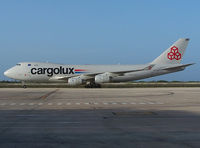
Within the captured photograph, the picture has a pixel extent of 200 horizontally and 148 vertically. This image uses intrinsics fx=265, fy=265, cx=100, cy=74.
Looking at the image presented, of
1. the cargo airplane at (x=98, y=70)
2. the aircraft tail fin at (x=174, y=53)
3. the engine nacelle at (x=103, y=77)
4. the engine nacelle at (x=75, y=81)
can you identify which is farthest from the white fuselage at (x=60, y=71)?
the engine nacelle at (x=75, y=81)

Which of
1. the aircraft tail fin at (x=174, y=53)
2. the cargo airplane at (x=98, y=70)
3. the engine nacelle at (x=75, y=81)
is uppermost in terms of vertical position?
the aircraft tail fin at (x=174, y=53)

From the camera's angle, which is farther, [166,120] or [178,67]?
[178,67]

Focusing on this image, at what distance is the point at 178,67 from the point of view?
4225 centimetres

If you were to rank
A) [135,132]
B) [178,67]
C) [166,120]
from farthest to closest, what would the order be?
1. [178,67]
2. [166,120]
3. [135,132]

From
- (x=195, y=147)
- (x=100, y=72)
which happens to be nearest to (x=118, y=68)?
(x=100, y=72)

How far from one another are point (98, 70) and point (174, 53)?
42.6 feet

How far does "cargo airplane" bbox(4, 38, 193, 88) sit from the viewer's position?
1629 inches

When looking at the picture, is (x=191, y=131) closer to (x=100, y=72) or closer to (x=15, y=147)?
(x=15, y=147)

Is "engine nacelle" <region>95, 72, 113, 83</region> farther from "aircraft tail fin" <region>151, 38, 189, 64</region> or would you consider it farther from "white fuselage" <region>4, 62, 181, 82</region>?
"aircraft tail fin" <region>151, 38, 189, 64</region>

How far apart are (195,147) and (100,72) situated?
1429 inches

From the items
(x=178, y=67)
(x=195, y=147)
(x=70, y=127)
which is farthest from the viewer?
(x=178, y=67)

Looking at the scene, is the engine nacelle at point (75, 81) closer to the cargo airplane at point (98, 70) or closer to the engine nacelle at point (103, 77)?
the cargo airplane at point (98, 70)

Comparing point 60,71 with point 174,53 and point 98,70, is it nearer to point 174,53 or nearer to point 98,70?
point 98,70

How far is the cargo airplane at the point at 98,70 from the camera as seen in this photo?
136 feet
